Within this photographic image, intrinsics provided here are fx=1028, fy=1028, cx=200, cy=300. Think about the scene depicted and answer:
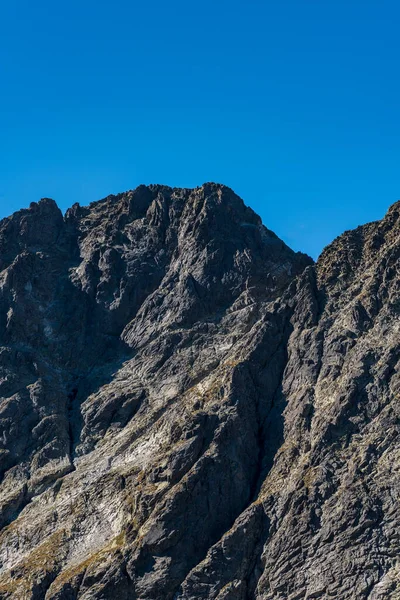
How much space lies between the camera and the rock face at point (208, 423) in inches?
5064

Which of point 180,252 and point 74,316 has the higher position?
point 180,252

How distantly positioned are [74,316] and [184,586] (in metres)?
76.4

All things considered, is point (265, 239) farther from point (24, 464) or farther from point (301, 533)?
point (301, 533)

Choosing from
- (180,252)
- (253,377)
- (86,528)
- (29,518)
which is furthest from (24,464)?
(180,252)

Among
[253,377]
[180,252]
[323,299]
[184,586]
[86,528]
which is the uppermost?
[180,252]

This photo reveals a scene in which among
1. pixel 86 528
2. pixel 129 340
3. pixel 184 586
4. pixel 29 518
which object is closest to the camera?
pixel 184 586

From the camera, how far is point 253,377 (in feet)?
503

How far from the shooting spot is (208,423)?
14475 centimetres

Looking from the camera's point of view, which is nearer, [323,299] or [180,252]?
[323,299]

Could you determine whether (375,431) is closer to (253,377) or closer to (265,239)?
(253,377)

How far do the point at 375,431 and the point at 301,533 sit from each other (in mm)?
17107

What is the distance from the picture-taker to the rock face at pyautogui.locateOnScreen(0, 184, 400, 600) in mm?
128625

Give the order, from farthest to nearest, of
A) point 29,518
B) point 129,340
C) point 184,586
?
point 129,340 < point 29,518 < point 184,586

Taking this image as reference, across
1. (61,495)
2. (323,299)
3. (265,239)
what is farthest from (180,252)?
(61,495)
